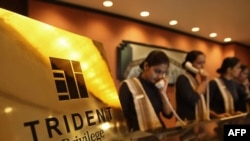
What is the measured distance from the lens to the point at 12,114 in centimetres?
49

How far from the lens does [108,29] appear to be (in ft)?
11.6

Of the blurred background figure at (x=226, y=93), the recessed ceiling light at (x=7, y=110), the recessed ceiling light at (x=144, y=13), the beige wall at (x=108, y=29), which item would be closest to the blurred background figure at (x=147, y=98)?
the blurred background figure at (x=226, y=93)

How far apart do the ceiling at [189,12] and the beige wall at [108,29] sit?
110 mm

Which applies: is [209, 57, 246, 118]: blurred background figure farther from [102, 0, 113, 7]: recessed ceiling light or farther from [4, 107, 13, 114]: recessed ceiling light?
[4, 107, 13, 114]: recessed ceiling light

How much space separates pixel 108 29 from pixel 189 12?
102 centimetres

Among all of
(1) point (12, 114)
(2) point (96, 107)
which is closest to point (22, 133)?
(1) point (12, 114)

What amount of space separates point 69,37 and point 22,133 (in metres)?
0.35

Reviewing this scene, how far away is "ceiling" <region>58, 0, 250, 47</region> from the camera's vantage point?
3.18 meters

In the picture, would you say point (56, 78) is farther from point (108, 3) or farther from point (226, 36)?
point (226, 36)

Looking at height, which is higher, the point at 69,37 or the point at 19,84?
the point at 69,37

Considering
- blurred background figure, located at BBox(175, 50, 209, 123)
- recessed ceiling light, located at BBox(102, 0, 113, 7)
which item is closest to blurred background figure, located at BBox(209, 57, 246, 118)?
blurred background figure, located at BBox(175, 50, 209, 123)

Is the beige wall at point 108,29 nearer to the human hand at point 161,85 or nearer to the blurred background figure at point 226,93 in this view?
the blurred background figure at point 226,93

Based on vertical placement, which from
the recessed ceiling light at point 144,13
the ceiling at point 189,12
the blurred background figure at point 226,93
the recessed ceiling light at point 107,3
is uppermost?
the recessed ceiling light at point 107,3

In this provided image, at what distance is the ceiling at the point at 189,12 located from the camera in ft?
10.4
